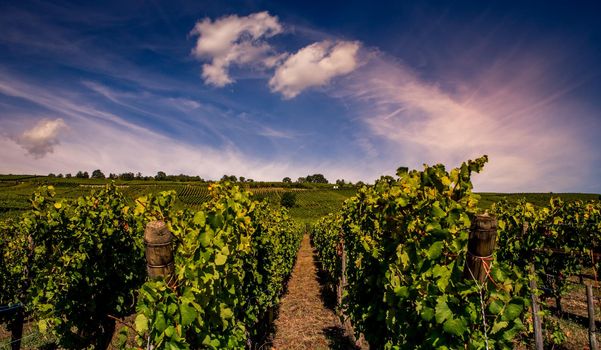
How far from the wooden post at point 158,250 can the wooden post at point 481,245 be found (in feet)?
7.62

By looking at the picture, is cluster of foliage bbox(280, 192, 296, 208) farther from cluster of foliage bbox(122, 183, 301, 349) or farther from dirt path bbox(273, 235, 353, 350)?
cluster of foliage bbox(122, 183, 301, 349)

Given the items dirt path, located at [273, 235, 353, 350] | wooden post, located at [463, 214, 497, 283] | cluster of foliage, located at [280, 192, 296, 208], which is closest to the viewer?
wooden post, located at [463, 214, 497, 283]

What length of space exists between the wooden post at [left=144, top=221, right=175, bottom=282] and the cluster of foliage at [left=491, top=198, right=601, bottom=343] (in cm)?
607

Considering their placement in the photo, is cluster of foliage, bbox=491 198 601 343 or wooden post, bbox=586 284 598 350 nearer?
wooden post, bbox=586 284 598 350

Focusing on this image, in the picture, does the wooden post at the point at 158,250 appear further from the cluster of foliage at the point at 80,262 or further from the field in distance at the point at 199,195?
the field in distance at the point at 199,195

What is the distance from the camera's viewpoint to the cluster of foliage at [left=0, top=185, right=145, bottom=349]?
5.40 metres

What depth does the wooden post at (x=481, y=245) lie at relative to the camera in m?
2.15

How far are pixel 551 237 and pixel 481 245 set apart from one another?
7.53 metres

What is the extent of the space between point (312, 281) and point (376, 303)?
12.1 m

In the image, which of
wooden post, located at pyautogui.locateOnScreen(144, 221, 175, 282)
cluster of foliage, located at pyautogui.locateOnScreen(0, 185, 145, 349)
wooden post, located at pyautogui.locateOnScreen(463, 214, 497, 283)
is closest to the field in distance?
cluster of foliage, located at pyautogui.locateOnScreen(0, 185, 145, 349)

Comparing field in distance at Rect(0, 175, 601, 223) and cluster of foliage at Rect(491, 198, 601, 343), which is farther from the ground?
field in distance at Rect(0, 175, 601, 223)

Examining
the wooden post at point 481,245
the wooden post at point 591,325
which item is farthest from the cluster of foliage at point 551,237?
the wooden post at point 481,245

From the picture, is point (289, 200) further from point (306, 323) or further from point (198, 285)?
point (198, 285)

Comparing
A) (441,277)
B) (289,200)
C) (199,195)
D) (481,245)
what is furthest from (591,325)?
(199,195)
